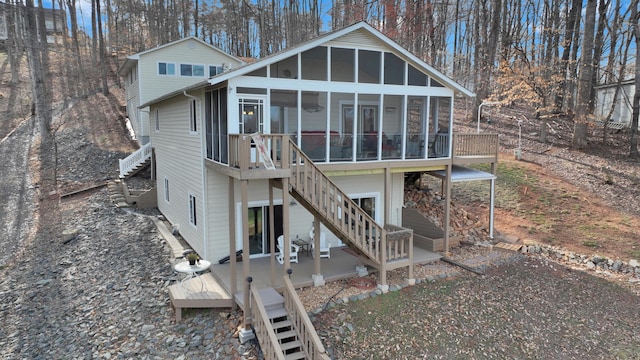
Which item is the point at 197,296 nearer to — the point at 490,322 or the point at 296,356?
the point at 296,356

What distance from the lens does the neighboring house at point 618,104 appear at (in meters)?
25.8

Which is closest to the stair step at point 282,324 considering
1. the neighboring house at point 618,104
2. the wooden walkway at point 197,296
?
the wooden walkway at point 197,296

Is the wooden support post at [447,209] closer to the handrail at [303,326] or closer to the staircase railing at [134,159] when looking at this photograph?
the handrail at [303,326]

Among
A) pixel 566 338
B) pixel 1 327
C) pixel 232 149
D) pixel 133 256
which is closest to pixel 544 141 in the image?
pixel 566 338

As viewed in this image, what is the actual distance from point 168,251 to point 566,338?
431 inches

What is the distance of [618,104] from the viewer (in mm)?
27203

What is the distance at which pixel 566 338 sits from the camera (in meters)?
8.88

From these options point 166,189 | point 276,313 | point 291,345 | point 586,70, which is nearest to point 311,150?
point 276,313

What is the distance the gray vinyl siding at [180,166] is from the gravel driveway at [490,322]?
531cm

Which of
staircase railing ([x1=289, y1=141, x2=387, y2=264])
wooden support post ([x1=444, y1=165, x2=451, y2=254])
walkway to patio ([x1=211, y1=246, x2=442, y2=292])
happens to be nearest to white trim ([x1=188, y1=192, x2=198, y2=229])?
walkway to patio ([x1=211, y1=246, x2=442, y2=292])

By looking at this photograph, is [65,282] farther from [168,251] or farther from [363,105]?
[363,105]

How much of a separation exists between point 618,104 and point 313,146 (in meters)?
26.5

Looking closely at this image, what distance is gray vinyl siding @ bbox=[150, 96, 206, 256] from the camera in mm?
11742

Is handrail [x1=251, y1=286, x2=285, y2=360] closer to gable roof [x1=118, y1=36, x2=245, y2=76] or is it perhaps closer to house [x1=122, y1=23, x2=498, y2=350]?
house [x1=122, y1=23, x2=498, y2=350]
